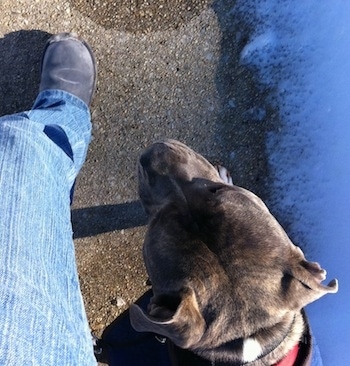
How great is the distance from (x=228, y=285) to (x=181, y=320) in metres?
0.21

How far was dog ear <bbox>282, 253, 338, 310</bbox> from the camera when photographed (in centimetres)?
206

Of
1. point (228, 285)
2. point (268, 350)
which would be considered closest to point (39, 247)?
point (228, 285)

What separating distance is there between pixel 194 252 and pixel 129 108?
1.35 metres

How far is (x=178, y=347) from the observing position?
2.24m

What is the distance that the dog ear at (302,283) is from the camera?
6.75 feet

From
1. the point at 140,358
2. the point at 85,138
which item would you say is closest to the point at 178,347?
the point at 140,358

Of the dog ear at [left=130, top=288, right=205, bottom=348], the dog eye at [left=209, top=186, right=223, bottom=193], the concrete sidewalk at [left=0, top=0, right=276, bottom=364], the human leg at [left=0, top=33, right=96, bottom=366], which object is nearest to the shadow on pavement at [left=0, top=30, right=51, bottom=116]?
the concrete sidewalk at [left=0, top=0, right=276, bottom=364]

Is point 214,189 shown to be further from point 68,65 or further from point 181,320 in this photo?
point 68,65

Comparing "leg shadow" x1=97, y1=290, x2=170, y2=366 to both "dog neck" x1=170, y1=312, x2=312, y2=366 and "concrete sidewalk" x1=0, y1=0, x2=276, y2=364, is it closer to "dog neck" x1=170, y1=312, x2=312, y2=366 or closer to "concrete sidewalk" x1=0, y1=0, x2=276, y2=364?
"dog neck" x1=170, y1=312, x2=312, y2=366

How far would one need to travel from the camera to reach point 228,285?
80.4 inches

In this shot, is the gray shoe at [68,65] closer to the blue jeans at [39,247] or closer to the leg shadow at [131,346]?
the blue jeans at [39,247]

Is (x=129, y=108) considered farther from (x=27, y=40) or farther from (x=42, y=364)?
(x=42, y=364)

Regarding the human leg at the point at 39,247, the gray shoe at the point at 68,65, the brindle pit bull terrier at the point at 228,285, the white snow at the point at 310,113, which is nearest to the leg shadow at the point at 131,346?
the human leg at the point at 39,247

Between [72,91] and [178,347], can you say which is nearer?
[178,347]
